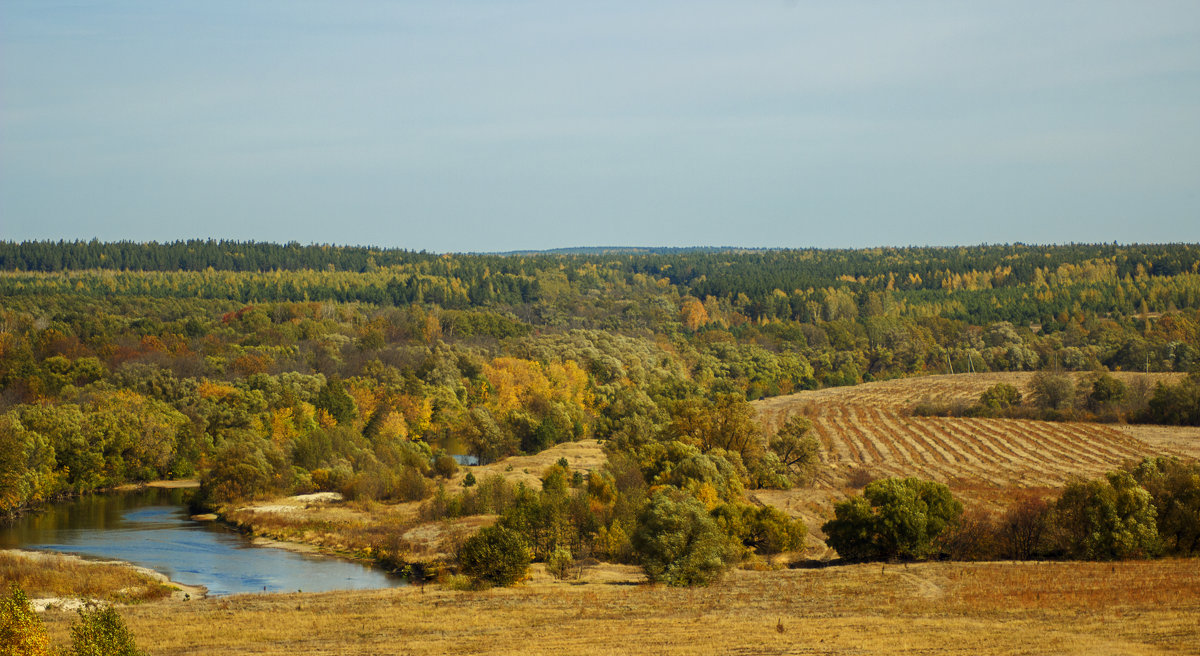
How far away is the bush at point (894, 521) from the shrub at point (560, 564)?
505 inches

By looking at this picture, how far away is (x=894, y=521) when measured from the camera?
49.1m

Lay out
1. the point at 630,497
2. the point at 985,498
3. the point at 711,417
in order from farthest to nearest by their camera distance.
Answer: the point at 711,417 < the point at 985,498 < the point at 630,497

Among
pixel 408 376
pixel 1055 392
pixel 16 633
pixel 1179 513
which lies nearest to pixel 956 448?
pixel 1055 392

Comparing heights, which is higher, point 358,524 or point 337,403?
point 337,403

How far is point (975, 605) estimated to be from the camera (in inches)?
1538

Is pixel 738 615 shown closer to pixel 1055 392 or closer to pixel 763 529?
pixel 763 529

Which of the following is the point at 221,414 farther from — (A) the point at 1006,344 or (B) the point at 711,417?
(A) the point at 1006,344

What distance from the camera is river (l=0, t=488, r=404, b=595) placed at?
174 ft

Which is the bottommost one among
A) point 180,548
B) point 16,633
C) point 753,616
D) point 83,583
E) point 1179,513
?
point 180,548

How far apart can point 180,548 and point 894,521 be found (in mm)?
40094

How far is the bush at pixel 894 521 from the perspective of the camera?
4912cm

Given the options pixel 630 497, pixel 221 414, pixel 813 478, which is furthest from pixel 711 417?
pixel 221 414

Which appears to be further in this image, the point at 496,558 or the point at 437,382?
the point at 437,382

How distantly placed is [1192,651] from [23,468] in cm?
6889
